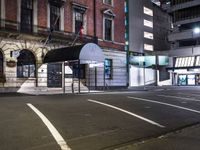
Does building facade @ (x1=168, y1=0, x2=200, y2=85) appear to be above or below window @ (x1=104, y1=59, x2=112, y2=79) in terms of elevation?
above

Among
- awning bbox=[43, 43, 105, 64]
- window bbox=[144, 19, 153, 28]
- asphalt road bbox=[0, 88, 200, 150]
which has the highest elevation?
window bbox=[144, 19, 153, 28]

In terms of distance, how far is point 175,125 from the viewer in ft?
38.8

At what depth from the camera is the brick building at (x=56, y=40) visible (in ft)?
87.3

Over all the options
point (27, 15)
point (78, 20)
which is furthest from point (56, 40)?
point (78, 20)

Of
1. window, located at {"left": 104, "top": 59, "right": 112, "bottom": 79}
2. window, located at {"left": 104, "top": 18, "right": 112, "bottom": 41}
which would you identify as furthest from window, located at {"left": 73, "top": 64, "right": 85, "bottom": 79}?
window, located at {"left": 104, "top": 18, "right": 112, "bottom": 41}

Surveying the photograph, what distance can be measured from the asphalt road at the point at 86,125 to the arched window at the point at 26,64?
44.6ft

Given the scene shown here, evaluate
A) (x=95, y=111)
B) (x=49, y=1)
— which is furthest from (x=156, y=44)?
(x=95, y=111)

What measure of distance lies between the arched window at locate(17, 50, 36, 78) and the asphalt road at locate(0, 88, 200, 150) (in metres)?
13.6

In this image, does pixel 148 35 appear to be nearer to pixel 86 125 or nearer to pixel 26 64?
pixel 26 64

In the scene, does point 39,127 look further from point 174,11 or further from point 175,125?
point 174,11

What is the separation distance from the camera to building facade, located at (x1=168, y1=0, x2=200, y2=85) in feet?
192

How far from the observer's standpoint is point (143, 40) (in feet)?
189

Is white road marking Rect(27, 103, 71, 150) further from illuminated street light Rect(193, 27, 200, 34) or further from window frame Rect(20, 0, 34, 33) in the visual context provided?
illuminated street light Rect(193, 27, 200, 34)

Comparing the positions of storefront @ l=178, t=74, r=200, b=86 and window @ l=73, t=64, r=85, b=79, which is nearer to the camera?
window @ l=73, t=64, r=85, b=79
